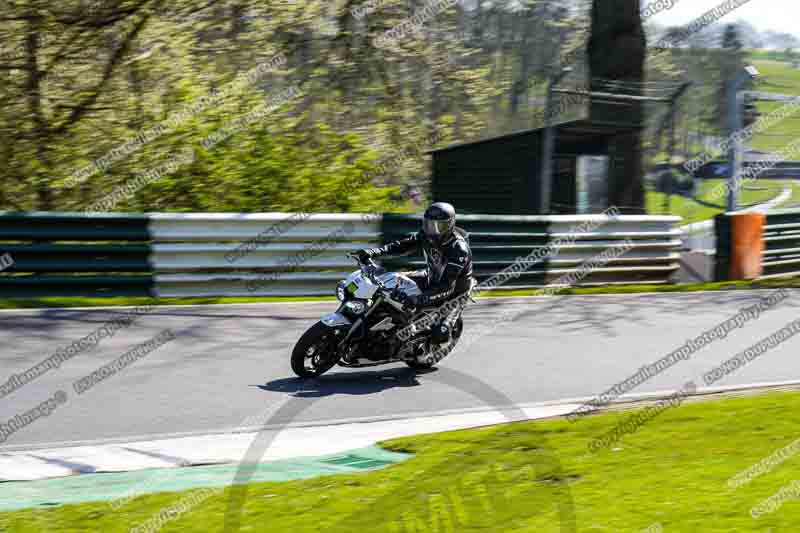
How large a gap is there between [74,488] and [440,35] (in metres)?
14.0

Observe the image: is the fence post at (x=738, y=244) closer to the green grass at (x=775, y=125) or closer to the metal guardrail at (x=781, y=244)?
the metal guardrail at (x=781, y=244)

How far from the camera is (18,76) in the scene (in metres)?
14.8

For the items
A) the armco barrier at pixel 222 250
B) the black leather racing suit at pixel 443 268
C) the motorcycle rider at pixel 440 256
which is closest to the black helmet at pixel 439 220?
the motorcycle rider at pixel 440 256

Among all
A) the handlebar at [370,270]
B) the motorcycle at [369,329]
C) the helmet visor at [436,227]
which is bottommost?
the motorcycle at [369,329]

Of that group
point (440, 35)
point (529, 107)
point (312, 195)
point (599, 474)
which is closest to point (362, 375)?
point (599, 474)

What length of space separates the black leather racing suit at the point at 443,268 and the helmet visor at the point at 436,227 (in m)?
0.14

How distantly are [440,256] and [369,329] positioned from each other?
1.00 m

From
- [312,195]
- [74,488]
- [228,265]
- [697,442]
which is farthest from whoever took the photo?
[312,195]

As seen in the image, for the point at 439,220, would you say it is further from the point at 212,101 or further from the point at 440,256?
the point at 212,101

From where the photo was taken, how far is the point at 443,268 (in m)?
9.58

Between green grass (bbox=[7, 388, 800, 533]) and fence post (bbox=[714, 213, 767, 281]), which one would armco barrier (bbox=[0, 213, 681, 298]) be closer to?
fence post (bbox=[714, 213, 767, 281])

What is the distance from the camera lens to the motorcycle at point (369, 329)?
29.7 feet

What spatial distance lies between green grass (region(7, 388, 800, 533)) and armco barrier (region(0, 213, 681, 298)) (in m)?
6.58

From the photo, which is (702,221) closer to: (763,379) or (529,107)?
(529,107)
